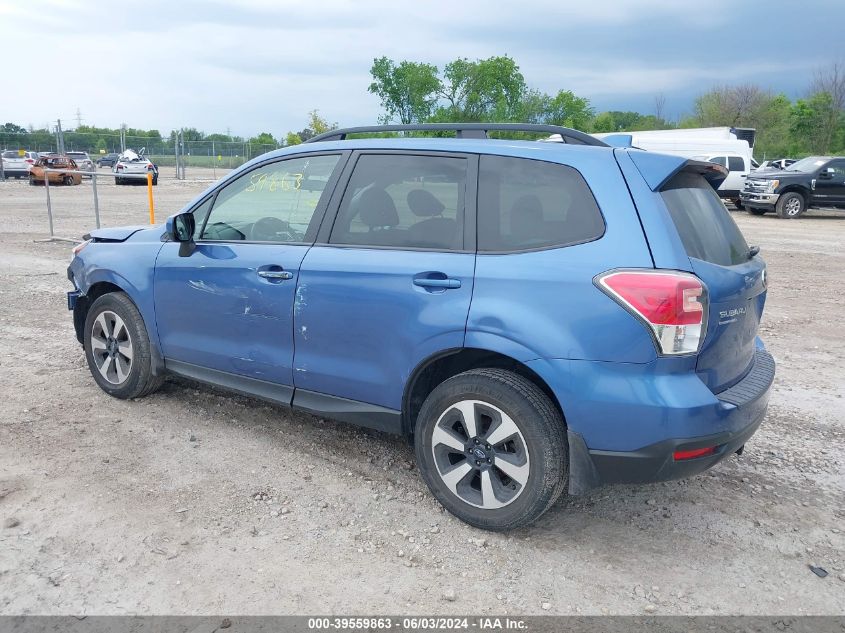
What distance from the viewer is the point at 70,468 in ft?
12.6

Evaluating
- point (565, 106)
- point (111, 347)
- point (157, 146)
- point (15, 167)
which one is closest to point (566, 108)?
point (565, 106)

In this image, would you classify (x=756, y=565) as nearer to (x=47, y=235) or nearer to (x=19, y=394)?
(x=19, y=394)

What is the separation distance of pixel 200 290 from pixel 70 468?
47.5 inches

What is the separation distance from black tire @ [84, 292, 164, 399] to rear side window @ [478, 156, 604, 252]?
102 inches

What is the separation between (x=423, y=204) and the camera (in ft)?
11.7

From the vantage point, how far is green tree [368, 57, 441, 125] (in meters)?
70.6

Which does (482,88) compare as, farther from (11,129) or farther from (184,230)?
(184,230)

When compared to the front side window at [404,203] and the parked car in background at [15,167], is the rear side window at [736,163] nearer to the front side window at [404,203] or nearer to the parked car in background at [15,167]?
the front side window at [404,203]

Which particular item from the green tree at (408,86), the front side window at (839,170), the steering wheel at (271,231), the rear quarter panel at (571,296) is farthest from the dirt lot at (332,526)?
the green tree at (408,86)

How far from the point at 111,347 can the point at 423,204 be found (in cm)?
261

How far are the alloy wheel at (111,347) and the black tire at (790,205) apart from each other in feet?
68.3

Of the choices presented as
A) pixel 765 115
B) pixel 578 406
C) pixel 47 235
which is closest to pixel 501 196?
pixel 578 406

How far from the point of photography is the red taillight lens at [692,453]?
290cm

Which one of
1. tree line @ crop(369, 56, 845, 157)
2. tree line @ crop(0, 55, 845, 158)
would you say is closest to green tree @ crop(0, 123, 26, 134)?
tree line @ crop(0, 55, 845, 158)
